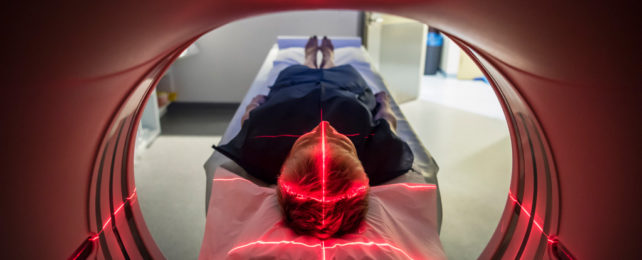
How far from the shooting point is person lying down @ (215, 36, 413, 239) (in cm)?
98

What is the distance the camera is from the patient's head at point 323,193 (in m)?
0.97

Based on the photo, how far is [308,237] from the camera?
100 cm

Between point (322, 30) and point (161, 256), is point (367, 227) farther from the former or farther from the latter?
point (322, 30)

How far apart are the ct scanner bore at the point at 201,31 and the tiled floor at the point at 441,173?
1.26 metres

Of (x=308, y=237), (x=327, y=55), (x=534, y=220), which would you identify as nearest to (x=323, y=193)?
(x=308, y=237)

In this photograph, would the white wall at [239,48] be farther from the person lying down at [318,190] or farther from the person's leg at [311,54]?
the person lying down at [318,190]

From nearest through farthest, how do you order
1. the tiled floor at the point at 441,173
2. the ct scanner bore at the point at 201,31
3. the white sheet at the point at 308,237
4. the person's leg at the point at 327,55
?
the ct scanner bore at the point at 201,31
the white sheet at the point at 308,237
the tiled floor at the point at 441,173
the person's leg at the point at 327,55

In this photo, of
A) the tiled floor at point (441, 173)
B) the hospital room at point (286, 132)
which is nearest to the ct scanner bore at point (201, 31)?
the hospital room at point (286, 132)

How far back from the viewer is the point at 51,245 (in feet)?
1.70

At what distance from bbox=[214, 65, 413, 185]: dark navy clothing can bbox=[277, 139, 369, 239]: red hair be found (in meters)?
0.40

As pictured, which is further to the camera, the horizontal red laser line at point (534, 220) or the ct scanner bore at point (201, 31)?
the horizontal red laser line at point (534, 220)

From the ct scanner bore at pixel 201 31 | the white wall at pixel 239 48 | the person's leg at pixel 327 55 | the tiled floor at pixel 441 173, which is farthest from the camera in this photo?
the white wall at pixel 239 48

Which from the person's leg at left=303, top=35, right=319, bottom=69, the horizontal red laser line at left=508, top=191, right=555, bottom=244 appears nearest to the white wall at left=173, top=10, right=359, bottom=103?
the person's leg at left=303, top=35, right=319, bottom=69

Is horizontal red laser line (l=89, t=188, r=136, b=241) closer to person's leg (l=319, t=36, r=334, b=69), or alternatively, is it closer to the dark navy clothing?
the dark navy clothing
